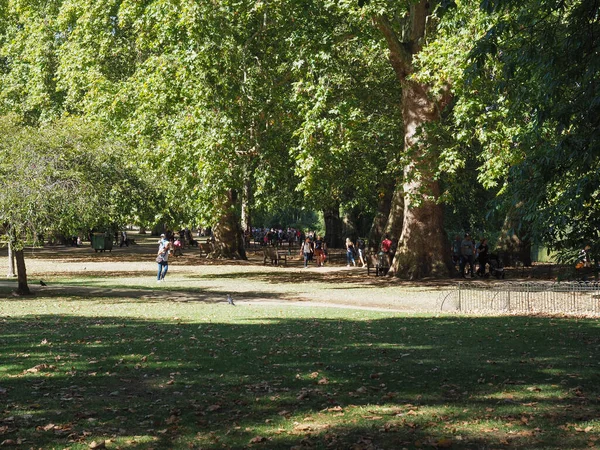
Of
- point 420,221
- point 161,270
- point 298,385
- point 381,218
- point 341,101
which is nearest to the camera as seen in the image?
point 298,385

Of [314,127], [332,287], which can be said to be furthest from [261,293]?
[314,127]

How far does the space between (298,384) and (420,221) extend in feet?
64.7

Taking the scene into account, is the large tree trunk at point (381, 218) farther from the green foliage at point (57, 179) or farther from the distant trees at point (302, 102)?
the green foliage at point (57, 179)

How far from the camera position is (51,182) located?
21500 mm

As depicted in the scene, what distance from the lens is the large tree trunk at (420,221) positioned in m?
26.8

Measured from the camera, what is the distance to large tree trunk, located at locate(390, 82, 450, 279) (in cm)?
2682

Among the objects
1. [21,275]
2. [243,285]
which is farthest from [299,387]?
[243,285]

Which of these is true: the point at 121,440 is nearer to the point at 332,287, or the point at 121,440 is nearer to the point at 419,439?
the point at 419,439

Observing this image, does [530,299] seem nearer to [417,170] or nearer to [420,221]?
[417,170]

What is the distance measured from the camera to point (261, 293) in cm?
2395

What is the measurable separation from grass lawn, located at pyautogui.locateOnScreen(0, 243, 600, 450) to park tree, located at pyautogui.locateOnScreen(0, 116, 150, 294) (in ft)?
18.1

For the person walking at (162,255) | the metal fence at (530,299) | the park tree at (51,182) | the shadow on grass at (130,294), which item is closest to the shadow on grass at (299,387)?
the metal fence at (530,299)

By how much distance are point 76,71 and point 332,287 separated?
54.5 feet

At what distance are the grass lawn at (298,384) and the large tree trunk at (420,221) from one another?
453 inches
